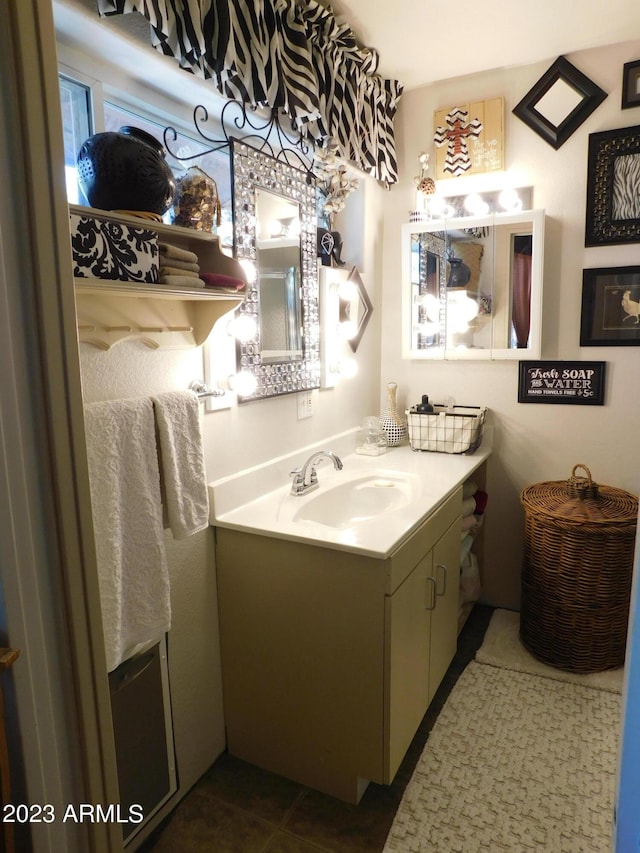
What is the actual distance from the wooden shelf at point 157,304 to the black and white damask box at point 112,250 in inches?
0.6

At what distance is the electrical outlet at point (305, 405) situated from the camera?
6.87 ft

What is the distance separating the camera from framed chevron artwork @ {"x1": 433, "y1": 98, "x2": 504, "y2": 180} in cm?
235

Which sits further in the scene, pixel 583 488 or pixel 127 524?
pixel 583 488

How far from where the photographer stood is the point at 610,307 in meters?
2.27

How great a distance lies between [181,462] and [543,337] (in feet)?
5.63

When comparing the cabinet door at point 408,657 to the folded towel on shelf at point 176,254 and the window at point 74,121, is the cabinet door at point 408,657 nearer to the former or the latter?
the folded towel on shelf at point 176,254

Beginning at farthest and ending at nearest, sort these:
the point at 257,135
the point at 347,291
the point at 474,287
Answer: the point at 474,287
the point at 347,291
the point at 257,135

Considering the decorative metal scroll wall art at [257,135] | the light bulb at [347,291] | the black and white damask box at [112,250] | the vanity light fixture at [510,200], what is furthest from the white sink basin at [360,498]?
the vanity light fixture at [510,200]

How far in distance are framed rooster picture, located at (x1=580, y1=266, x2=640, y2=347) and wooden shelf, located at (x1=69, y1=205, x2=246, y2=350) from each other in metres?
1.56

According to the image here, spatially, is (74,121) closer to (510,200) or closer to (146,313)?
(146,313)

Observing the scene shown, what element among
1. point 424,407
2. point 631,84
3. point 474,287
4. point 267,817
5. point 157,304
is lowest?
point 267,817

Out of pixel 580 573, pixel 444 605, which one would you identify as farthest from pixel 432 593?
pixel 580 573

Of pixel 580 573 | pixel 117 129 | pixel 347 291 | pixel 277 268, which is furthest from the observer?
pixel 347 291

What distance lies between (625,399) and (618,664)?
1.05 metres
